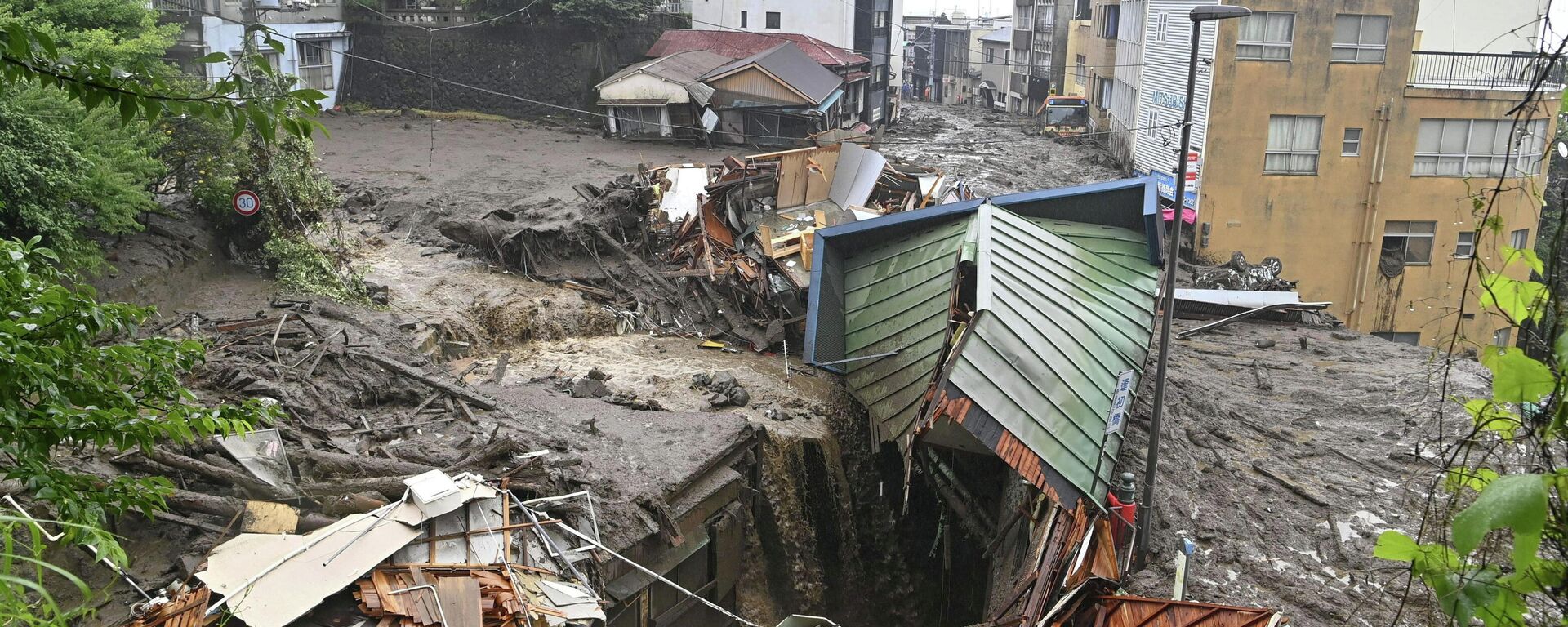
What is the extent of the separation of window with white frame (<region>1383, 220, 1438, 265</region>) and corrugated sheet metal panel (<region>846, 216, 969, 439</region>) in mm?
16899

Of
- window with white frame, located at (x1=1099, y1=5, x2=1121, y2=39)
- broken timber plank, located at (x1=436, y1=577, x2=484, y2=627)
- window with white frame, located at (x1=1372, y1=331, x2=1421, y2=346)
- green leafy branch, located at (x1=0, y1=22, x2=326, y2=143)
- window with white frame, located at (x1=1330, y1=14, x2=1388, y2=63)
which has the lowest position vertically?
window with white frame, located at (x1=1372, y1=331, x2=1421, y2=346)

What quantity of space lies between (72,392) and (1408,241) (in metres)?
28.9

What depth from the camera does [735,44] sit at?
38312mm

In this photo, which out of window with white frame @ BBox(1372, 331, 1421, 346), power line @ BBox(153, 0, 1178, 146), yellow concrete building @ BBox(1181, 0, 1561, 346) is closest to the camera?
yellow concrete building @ BBox(1181, 0, 1561, 346)

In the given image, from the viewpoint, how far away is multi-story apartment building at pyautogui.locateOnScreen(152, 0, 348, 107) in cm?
2728

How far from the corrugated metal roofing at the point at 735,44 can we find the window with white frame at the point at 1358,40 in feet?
55.9

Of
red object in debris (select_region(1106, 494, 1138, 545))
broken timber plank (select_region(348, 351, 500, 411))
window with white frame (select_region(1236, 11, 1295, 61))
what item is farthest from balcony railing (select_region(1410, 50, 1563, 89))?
broken timber plank (select_region(348, 351, 500, 411))

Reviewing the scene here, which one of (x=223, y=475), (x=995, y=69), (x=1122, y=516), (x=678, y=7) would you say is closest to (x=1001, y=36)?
(x=995, y=69)

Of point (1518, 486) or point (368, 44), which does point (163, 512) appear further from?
point (368, 44)

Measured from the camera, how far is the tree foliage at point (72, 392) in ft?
13.1

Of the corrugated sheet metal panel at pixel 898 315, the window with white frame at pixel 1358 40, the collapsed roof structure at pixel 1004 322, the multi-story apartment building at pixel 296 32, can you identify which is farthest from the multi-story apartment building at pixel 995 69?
the corrugated sheet metal panel at pixel 898 315

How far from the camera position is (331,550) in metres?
8.52

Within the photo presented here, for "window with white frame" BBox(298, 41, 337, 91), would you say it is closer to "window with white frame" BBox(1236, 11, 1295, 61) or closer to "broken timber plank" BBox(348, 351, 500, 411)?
"broken timber plank" BBox(348, 351, 500, 411)

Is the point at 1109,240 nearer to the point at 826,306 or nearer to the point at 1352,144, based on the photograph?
the point at 826,306
